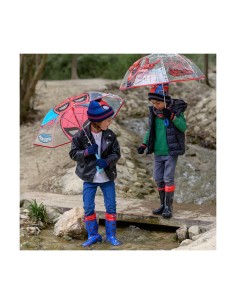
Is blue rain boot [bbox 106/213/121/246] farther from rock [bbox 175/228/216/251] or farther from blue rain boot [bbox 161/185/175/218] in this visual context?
blue rain boot [bbox 161/185/175/218]

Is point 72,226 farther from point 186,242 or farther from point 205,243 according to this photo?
point 205,243

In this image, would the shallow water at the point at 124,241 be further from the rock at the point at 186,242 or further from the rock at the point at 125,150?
the rock at the point at 125,150

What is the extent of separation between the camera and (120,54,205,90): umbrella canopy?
18.5 ft

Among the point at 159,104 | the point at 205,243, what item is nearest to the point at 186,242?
the point at 205,243

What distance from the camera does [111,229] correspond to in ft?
18.6

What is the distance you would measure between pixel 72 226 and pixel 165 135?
4.72ft

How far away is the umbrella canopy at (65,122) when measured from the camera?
5688 mm

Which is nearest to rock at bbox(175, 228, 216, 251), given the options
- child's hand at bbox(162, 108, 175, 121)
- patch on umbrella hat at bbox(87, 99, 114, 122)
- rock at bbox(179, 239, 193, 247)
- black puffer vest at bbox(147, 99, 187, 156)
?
rock at bbox(179, 239, 193, 247)

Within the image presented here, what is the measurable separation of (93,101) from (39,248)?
1713mm

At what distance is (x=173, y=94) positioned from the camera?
15.4 meters

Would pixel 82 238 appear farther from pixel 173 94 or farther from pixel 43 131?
pixel 173 94

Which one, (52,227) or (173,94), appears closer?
(52,227)

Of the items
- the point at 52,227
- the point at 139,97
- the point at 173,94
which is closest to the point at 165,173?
the point at 52,227

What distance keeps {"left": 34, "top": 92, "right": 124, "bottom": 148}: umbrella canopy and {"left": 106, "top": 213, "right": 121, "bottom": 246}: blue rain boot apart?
2.95 feet
